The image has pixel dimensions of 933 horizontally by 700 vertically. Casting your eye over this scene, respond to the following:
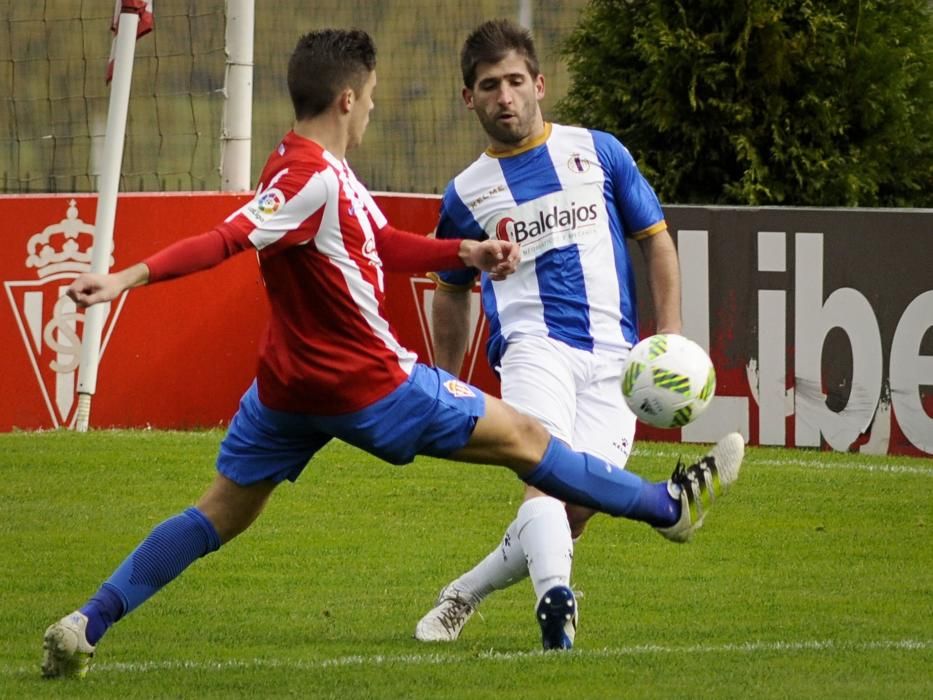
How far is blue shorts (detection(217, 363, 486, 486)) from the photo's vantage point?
17.5 ft

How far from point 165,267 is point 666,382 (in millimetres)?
1645

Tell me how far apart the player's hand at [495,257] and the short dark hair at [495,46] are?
1.07 meters

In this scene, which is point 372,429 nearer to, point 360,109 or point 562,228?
point 360,109

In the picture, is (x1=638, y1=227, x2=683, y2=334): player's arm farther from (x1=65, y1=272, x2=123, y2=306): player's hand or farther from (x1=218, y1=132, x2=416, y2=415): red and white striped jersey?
(x1=65, y1=272, x2=123, y2=306): player's hand

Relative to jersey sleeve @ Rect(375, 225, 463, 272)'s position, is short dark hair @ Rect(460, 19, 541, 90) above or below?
above

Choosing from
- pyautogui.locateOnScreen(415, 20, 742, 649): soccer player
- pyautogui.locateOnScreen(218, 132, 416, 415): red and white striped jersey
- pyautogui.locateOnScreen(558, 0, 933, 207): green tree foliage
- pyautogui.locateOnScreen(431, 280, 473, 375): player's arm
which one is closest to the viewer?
pyautogui.locateOnScreen(218, 132, 416, 415): red and white striped jersey

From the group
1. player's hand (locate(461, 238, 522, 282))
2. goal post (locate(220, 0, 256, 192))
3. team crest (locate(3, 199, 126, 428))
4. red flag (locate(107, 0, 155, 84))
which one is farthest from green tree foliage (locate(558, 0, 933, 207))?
player's hand (locate(461, 238, 522, 282))

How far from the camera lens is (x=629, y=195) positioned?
6359mm

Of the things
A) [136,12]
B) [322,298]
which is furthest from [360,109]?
[136,12]

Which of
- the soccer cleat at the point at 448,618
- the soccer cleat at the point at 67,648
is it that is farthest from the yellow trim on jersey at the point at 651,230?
the soccer cleat at the point at 67,648

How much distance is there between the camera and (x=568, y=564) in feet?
18.8

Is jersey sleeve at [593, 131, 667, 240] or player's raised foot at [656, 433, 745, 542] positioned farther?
jersey sleeve at [593, 131, 667, 240]

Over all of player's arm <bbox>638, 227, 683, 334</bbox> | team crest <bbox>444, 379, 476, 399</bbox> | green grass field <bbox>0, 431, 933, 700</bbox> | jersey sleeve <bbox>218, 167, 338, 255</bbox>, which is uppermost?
jersey sleeve <bbox>218, 167, 338, 255</bbox>

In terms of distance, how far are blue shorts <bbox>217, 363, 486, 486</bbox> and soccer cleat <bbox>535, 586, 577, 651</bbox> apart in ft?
1.90
